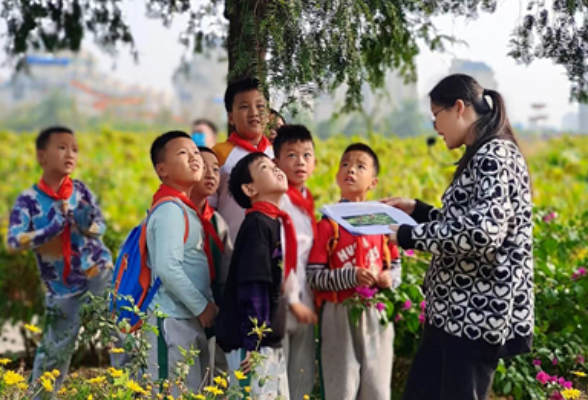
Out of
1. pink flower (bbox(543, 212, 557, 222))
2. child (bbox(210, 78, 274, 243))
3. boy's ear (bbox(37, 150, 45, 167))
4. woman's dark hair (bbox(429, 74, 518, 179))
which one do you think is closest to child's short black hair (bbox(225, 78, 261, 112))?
child (bbox(210, 78, 274, 243))

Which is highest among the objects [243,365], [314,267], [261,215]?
[261,215]

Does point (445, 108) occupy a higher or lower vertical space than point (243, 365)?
higher

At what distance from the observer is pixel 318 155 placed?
814cm

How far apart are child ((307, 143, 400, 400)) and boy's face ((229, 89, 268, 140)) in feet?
1.38

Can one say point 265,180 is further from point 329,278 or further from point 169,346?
point 169,346

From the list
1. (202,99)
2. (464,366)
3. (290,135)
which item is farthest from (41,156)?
(202,99)

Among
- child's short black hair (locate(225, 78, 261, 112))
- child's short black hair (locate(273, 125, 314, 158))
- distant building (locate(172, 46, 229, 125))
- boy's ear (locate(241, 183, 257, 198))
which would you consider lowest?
boy's ear (locate(241, 183, 257, 198))

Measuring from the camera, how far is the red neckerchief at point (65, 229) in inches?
187

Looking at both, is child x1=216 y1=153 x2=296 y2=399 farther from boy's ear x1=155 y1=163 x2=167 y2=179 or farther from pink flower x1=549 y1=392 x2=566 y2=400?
pink flower x1=549 y1=392 x2=566 y2=400

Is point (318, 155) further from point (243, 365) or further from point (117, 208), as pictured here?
point (243, 365)

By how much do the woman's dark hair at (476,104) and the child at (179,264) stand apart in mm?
1053

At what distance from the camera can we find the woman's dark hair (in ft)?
10.3

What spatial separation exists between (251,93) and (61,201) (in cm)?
140

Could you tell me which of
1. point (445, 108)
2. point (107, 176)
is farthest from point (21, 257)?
point (445, 108)
